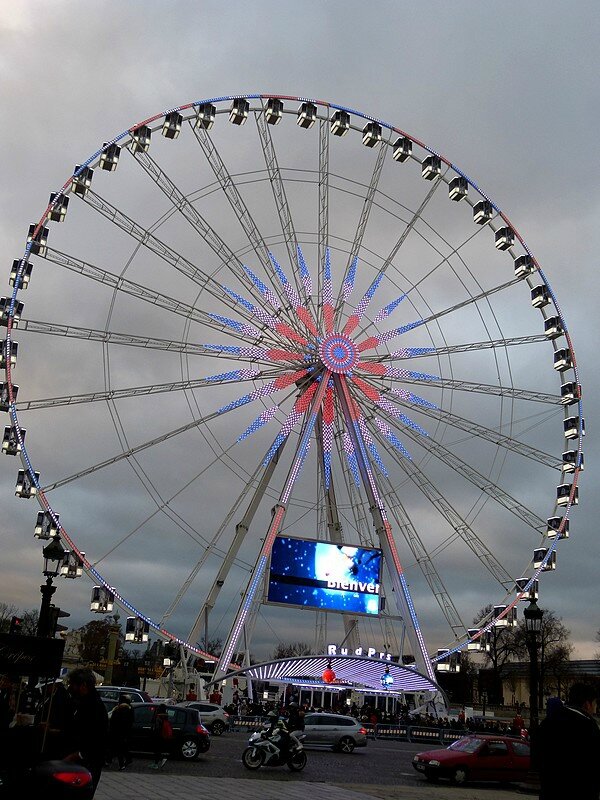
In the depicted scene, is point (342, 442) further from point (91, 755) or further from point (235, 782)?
point (91, 755)

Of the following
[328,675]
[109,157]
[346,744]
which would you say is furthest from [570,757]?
[328,675]

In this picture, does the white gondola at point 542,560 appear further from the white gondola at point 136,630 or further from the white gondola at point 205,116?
the white gondola at point 205,116

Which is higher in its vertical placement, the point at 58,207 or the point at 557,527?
the point at 58,207

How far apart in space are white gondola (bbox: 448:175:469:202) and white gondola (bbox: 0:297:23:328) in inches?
706

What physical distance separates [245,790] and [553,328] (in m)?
25.9

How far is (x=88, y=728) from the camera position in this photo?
26.0ft

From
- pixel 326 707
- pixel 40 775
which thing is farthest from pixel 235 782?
pixel 326 707

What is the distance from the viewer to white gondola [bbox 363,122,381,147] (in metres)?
36.0

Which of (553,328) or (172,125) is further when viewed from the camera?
(553,328)

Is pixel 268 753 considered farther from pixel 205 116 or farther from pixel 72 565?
pixel 205 116

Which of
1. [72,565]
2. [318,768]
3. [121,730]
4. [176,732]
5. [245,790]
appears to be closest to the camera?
[245,790]

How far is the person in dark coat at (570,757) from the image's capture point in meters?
6.03

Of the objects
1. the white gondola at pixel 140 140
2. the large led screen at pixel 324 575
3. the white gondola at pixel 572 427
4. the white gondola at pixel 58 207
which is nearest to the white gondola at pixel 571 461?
the white gondola at pixel 572 427

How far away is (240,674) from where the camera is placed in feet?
113
